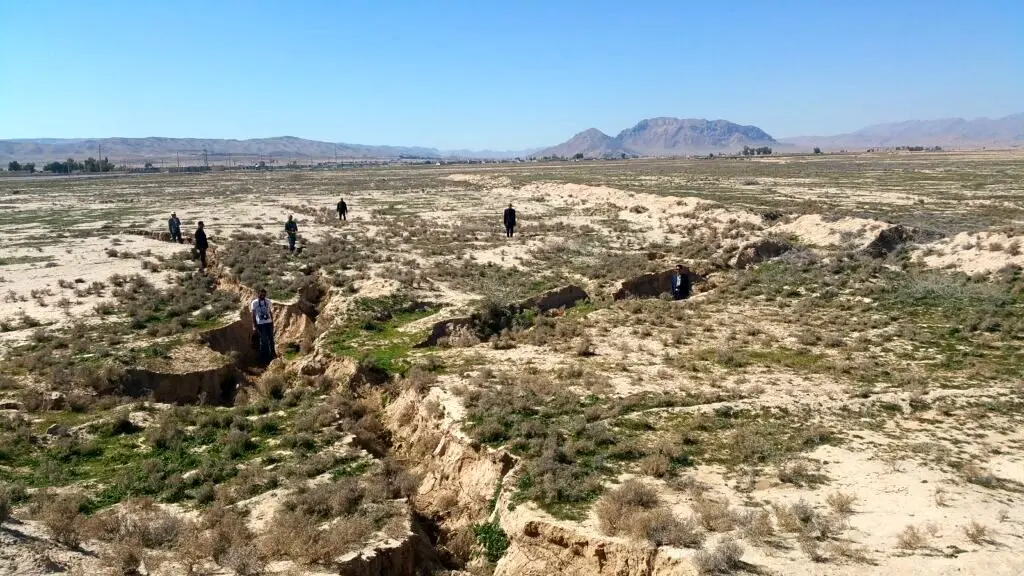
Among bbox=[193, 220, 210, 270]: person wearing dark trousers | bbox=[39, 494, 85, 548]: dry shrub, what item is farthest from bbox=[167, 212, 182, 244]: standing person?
bbox=[39, 494, 85, 548]: dry shrub

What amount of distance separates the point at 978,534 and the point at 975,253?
1938 centimetres

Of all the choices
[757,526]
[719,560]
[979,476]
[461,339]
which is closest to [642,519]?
[719,560]

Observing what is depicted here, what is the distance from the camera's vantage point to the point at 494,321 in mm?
19047

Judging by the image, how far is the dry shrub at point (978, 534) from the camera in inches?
308

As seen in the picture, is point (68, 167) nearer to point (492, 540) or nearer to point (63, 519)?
point (63, 519)

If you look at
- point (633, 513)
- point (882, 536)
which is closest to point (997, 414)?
point (882, 536)

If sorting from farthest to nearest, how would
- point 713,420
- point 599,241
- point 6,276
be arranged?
point 599,241 < point 6,276 < point 713,420

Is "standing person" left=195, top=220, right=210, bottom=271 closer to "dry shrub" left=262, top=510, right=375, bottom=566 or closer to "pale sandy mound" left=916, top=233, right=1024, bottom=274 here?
"dry shrub" left=262, top=510, right=375, bottom=566

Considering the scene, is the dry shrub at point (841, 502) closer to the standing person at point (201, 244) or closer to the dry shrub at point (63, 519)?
the dry shrub at point (63, 519)

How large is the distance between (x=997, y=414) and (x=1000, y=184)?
168 feet

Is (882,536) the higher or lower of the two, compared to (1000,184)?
lower

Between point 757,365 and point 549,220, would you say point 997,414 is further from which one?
point 549,220

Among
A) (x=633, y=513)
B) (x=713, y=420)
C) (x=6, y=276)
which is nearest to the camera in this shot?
(x=633, y=513)

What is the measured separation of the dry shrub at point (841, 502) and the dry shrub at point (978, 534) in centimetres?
126
